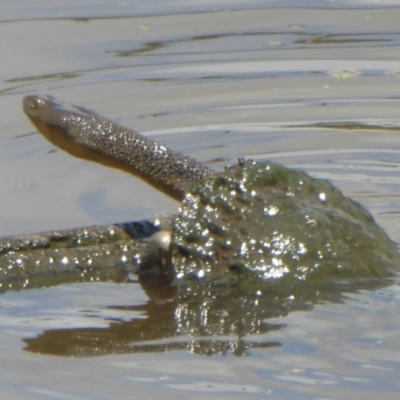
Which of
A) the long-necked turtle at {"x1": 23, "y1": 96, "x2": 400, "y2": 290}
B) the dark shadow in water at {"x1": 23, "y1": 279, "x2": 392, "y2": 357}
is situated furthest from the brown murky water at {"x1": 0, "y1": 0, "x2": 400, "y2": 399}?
the long-necked turtle at {"x1": 23, "y1": 96, "x2": 400, "y2": 290}

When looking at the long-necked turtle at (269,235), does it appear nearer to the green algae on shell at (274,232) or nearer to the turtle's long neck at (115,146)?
the green algae on shell at (274,232)

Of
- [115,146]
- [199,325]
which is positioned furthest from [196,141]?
[199,325]

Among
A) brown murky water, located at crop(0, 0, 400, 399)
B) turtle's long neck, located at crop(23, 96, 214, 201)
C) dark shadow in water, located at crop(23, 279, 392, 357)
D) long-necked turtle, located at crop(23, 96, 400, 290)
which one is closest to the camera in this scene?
brown murky water, located at crop(0, 0, 400, 399)

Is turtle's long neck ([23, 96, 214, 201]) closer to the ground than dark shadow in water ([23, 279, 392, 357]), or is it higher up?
higher up

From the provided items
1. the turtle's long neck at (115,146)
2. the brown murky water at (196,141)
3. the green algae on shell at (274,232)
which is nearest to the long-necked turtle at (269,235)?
the green algae on shell at (274,232)

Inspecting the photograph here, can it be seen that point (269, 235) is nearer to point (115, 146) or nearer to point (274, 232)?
point (274, 232)

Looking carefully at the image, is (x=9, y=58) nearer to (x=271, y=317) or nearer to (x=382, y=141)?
(x=382, y=141)

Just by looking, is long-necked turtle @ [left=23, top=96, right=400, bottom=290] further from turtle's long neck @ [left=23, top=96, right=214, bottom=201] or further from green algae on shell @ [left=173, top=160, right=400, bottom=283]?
turtle's long neck @ [left=23, top=96, right=214, bottom=201]

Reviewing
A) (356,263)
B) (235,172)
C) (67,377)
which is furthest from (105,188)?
(67,377)
